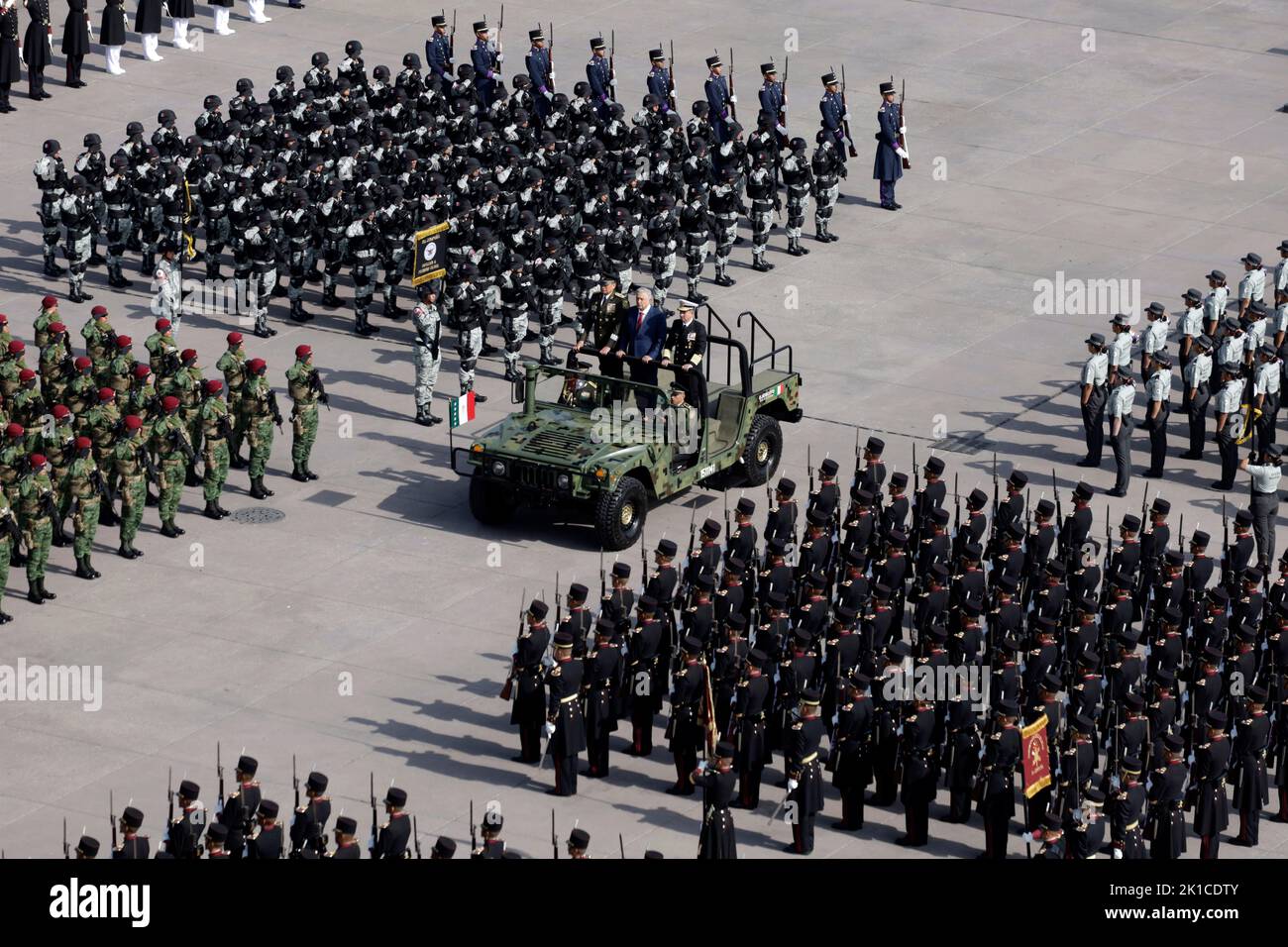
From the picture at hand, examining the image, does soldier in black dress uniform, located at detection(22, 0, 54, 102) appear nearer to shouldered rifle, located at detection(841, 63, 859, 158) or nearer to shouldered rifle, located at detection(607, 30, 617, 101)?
shouldered rifle, located at detection(607, 30, 617, 101)

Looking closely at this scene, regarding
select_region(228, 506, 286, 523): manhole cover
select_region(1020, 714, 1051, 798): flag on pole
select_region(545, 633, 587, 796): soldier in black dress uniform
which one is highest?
select_region(1020, 714, 1051, 798): flag on pole

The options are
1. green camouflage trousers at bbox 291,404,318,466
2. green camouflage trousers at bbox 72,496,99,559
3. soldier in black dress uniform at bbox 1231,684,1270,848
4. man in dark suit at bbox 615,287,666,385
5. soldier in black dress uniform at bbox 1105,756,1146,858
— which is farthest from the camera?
green camouflage trousers at bbox 291,404,318,466

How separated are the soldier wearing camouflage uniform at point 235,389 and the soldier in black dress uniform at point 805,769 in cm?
986

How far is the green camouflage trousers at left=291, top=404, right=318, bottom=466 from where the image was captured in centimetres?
3297

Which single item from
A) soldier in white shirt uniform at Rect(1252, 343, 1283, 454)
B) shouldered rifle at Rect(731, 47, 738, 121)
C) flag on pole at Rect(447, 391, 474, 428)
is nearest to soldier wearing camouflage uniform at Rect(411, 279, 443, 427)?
flag on pole at Rect(447, 391, 474, 428)

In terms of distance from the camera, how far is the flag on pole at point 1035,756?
24250 mm

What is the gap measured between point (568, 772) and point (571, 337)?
12734 mm

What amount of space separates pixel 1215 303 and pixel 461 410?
10293mm

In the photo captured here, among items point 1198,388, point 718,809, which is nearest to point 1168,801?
point 718,809

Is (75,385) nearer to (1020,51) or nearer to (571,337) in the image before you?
(571,337)

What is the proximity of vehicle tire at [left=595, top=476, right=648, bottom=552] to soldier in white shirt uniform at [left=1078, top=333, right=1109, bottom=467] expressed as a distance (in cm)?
575

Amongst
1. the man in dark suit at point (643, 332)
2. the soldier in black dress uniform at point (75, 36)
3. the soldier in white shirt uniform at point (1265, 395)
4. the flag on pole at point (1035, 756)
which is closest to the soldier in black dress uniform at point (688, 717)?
the flag on pole at point (1035, 756)

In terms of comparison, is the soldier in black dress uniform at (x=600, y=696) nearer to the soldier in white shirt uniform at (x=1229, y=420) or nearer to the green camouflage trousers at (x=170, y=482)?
the green camouflage trousers at (x=170, y=482)

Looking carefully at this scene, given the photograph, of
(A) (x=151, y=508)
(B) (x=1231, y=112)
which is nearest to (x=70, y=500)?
(A) (x=151, y=508)
